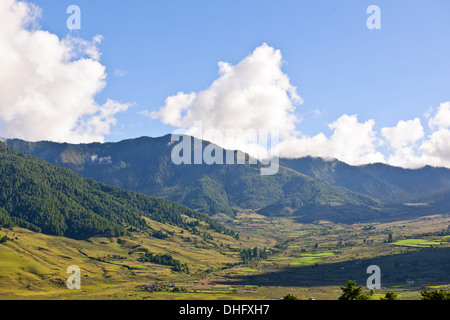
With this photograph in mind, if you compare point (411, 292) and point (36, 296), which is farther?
point (411, 292)

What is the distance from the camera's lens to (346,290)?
90.4 meters
